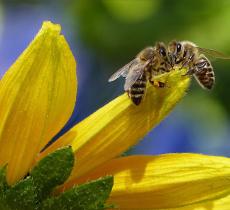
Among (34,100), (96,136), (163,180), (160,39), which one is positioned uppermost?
(34,100)

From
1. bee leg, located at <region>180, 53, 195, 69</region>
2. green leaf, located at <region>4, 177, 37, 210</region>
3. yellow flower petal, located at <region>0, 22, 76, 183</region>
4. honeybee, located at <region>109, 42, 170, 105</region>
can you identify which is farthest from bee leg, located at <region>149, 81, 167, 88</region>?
green leaf, located at <region>4, 177, 37, 210</region>

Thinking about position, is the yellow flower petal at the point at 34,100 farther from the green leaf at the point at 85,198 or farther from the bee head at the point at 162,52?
the bee head at the point at 162,52

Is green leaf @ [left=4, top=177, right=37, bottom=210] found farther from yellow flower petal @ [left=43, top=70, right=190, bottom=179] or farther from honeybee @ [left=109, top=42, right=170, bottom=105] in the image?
honeybee @ [left=109, top=42, right=170, bottom=105]

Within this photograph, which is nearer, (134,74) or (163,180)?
(163,180)

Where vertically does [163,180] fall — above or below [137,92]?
below

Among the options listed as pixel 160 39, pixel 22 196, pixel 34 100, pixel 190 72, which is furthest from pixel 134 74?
pixel 160 39

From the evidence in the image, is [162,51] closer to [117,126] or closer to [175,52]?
[175,52]

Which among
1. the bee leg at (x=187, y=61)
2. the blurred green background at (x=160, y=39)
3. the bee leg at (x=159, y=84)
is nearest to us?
the bee leg at (x=159, y=84)

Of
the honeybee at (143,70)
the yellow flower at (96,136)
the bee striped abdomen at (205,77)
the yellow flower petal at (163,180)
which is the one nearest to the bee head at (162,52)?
the honeybee at (143,70)
